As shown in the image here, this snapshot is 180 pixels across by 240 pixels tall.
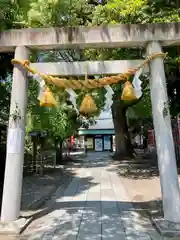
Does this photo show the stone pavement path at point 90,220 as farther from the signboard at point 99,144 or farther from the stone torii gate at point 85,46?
the signboard at point 99,144

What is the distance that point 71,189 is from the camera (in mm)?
10062

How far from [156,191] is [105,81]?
5.42 m

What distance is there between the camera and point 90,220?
5.94 metres

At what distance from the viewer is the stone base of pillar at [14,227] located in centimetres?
502

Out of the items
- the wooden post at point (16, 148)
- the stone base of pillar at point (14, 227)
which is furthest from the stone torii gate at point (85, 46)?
the stone base of pillar at point (14, 227)

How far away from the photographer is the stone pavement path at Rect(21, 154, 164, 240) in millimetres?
5023

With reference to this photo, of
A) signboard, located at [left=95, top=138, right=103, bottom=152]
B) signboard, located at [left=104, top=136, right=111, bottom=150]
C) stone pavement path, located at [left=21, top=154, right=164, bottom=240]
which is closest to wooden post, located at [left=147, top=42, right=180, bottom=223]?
stone pavement path, located at [left=21, top=154, right=164, bottom=240]

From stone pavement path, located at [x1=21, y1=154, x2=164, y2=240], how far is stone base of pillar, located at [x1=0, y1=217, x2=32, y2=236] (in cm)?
12

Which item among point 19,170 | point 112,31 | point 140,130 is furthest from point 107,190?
point 140,130

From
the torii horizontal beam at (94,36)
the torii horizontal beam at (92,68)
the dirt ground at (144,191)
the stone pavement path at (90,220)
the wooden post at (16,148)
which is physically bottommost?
the stone pavement path at (90,220)

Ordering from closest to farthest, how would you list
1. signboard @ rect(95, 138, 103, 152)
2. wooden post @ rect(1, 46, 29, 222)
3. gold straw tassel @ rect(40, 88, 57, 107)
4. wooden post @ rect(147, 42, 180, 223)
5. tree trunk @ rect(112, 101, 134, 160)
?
wooden post @ rect(147, 42, 180, 223), wooden post @ rect(1, 46, 29, 222), gold straw tassel @ rect(40, 88, 57, 107), tree trunk @ rect(112, 101, 134, 160), signboard @ rect(95, 138, 103, 152)

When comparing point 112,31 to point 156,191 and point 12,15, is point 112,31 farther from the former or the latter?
point 156,191

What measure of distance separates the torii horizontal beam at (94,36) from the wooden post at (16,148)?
300mm

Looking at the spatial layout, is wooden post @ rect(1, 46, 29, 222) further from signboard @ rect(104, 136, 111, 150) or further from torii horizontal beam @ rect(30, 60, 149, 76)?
signboard @ rect(104, 136, 111, 150)
